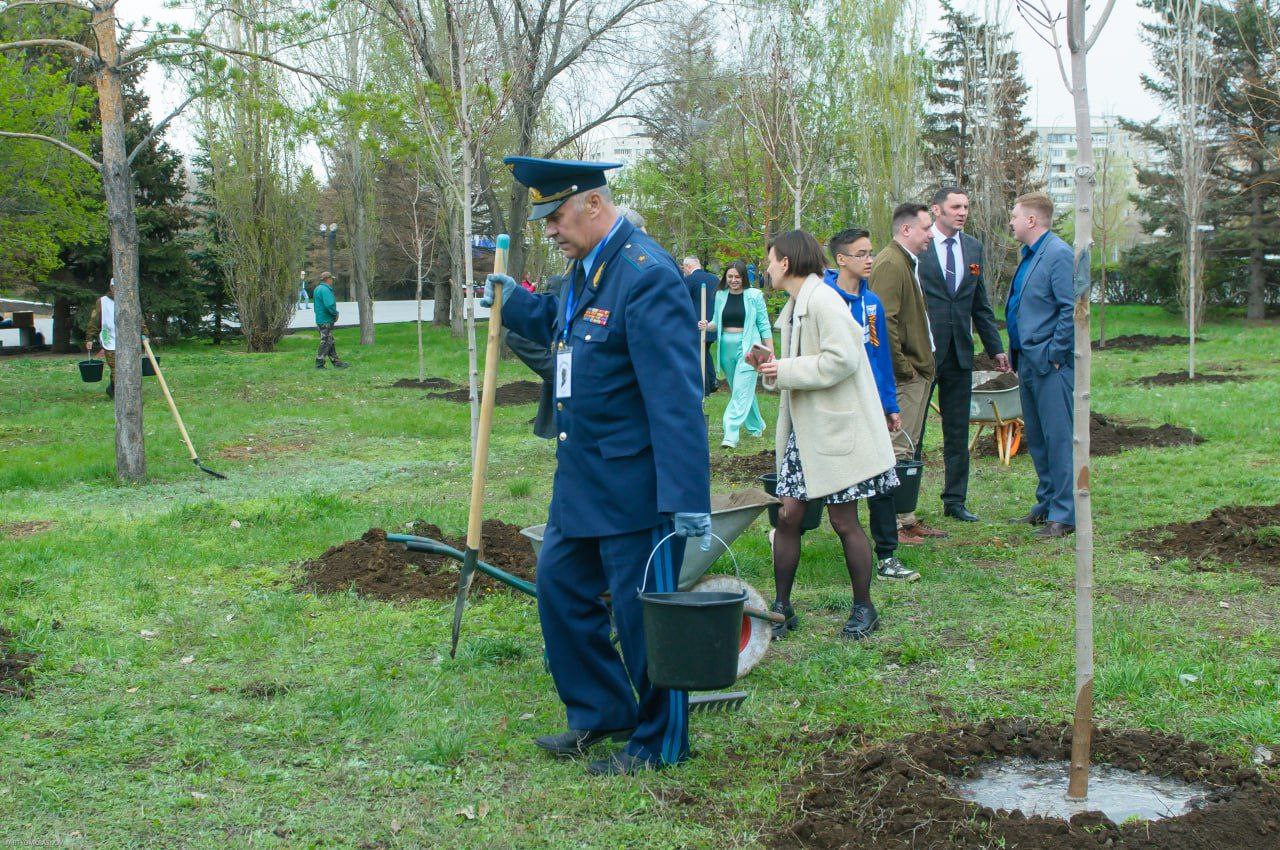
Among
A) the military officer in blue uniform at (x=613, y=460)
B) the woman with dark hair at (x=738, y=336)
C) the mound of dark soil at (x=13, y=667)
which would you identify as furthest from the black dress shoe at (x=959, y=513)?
the mound of dark soil at (x=13, y=667)

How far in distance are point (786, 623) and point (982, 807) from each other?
6.93ft

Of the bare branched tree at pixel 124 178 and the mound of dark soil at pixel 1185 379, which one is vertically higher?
the bare branched tree at pixel 124 178

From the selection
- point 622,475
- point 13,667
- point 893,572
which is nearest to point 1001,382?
point 893,572

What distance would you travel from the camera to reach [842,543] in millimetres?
5449

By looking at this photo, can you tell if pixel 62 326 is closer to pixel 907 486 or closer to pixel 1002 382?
pixel 1002 382

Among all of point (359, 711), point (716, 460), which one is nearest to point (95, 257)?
point (716, 460)

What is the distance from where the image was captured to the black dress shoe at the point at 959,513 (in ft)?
26.7

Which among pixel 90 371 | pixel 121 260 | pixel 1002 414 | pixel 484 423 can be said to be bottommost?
pixel 1002 414

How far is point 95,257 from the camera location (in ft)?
92.0

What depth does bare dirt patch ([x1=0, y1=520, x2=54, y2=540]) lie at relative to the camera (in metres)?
8.12

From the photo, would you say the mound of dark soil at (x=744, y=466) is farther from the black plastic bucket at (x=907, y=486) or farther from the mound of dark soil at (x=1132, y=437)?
the mound of dark soil at (x=1132, y=437)

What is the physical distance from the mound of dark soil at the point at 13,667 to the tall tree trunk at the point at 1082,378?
4176 millimetres

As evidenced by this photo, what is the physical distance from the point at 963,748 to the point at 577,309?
203 cm

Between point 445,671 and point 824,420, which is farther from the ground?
point 824,420
